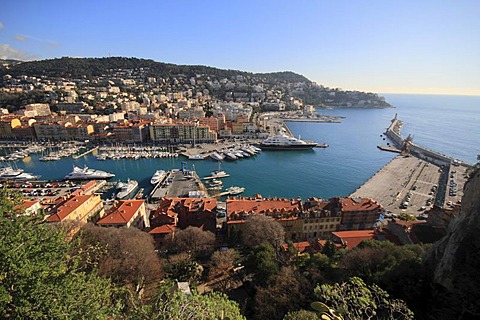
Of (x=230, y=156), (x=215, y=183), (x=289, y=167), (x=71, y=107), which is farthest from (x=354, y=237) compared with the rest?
(x=71, y=107)

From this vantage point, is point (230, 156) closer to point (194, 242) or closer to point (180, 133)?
point (180, 133)

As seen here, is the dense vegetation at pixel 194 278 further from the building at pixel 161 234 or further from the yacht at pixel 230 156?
the yacht at pixel 230 156

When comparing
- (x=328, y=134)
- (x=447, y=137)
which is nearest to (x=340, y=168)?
(x=328, y=134)

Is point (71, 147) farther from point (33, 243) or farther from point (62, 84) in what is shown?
point (62, 84)

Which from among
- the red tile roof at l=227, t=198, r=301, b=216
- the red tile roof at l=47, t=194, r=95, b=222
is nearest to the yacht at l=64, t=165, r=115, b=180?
the red tile roof at l=47, t=194, r=95, b=222

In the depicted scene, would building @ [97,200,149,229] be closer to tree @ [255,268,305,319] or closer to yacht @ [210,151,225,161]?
tree @ [255,268,305,319]
